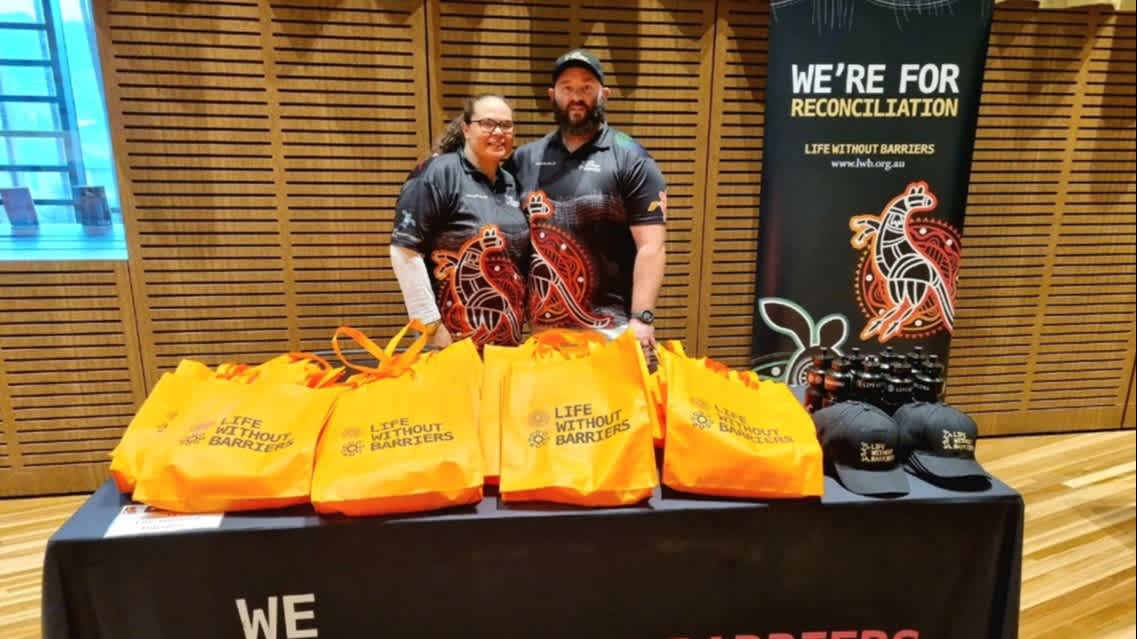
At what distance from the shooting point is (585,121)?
2486mm

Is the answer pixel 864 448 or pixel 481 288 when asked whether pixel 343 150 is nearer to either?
pixel 481 288

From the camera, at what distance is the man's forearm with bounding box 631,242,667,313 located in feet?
8.33

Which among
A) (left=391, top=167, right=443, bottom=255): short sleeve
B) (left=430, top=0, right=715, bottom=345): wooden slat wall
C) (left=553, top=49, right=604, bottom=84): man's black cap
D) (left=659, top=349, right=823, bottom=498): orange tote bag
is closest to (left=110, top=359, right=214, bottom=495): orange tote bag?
(left=391, top=167, right=443, bottom=255): short sleeve

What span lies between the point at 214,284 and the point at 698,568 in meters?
2.85

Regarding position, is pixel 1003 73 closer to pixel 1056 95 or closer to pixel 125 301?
pixel 1056 95

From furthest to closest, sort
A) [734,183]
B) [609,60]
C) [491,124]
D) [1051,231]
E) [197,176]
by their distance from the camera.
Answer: [1051,231]
[734,183]
[609,60]
[197,176]
[491,124]

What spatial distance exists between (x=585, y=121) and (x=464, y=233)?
651mm

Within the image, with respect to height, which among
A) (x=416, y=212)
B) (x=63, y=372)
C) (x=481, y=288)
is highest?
(x=416, y=212)

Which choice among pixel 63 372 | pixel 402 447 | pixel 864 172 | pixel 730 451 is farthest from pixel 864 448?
pixel 63 372

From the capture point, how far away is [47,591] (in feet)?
4.12

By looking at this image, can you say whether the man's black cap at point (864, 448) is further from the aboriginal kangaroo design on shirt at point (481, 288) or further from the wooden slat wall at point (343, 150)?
the wooden slat wall at point (343, 150)

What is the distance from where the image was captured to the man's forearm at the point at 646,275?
8.33ft

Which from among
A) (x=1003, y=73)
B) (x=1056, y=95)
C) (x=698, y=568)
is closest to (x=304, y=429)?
(x=698, y=568)

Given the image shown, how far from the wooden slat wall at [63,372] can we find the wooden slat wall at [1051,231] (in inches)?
182
